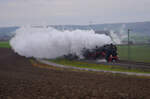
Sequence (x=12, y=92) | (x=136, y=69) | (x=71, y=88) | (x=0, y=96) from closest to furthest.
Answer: (x=0, y=96)
(x=12, y=92)
(x=71, y=88)
(x=136, y=69)

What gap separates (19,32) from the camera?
4862cm

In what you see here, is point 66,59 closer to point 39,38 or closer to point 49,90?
point 39,38

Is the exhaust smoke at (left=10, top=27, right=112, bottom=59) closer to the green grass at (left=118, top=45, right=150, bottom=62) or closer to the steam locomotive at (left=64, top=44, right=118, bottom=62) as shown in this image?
the steam locomotive at (left=64, top=44, right=118, bottom=62)

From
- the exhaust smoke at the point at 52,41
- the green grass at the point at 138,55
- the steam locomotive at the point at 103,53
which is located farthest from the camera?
the green grass at the point at 138,55

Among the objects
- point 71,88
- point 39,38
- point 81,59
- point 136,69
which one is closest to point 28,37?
point 39,38

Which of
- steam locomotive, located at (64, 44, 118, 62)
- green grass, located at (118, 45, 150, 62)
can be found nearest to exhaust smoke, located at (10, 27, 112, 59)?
steam locomotive, located at (64, 44, 118, 62)

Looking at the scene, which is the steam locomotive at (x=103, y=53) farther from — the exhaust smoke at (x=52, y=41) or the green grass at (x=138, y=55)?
the green grass at (x=138, y=55)

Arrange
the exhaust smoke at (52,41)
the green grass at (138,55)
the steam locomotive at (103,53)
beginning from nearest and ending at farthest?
1. the steam locomotive at (103,53)
2. the exhaust smoke at (52,41)
3. the green grass at (138,55)

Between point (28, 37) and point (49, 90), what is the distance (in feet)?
99.7

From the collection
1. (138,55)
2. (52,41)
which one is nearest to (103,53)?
(52,41)

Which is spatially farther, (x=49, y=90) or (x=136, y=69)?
(x=136, y=69)

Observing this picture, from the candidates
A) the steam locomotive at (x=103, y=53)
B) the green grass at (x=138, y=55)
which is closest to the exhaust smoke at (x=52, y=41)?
the steam locomotive at (x=103, y=53)

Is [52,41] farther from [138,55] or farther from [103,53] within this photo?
[138,55]

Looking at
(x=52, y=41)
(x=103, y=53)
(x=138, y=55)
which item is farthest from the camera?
(x=138, y=55)
